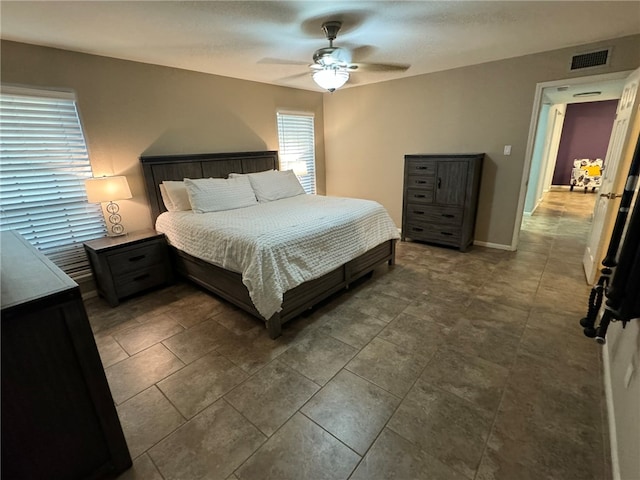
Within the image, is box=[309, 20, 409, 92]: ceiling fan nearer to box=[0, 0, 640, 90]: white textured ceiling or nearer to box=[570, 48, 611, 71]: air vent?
box=[0, 0, 640, 90]: white textured ceiling

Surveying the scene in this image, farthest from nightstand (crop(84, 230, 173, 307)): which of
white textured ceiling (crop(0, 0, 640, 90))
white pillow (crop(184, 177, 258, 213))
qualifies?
white textured ceiling (crop(0, 0, 640, 90))

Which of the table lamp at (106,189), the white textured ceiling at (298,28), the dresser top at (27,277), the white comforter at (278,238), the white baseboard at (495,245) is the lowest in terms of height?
the white baseboard at (495,245)

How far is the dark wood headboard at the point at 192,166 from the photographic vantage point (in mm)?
3367

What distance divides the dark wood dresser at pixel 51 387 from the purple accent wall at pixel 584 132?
11.3m

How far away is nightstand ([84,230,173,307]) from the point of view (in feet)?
9.21

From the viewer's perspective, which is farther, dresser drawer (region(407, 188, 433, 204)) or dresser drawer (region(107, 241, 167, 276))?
dresser drawer (region(407, 188, 433, 204))

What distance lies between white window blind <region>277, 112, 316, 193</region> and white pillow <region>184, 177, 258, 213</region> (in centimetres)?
128

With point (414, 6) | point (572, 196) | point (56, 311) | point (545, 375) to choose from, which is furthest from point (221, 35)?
point (572, 196)

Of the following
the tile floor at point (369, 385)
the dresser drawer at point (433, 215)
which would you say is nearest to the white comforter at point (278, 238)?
the tile floor at point (369, 385)

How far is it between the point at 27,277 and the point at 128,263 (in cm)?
184

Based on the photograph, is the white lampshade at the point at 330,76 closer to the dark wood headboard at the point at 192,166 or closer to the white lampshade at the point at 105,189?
the dark wood headboard at the point at 192,166

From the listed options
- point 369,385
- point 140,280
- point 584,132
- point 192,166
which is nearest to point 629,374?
point 369,385

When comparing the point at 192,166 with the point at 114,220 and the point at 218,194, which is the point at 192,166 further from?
the point at 114,220

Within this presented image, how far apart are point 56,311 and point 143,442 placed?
89 centimetres
